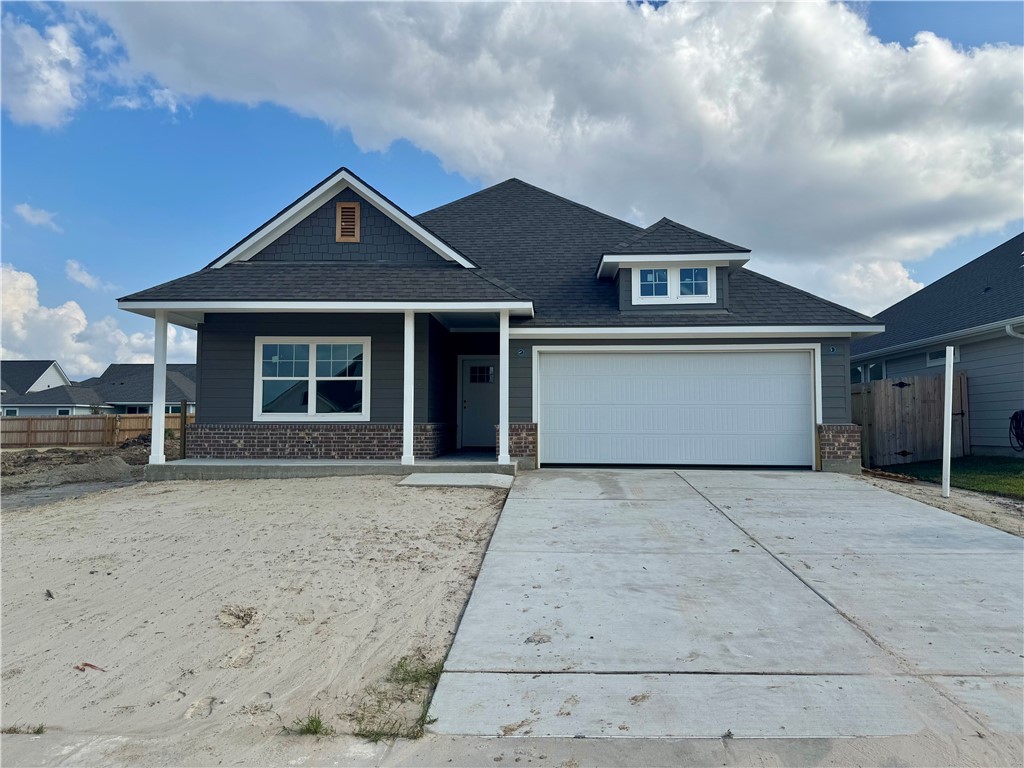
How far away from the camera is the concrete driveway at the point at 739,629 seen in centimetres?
331

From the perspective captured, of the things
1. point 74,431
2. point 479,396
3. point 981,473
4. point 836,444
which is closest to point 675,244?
point 836,444

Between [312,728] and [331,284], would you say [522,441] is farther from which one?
[312,728]

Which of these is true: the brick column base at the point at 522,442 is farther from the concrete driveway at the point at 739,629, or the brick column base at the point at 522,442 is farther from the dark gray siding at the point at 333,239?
the dark gray siding at the point at 333,239

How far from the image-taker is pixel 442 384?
13477 millimetres

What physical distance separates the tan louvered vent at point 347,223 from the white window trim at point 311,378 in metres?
2.04

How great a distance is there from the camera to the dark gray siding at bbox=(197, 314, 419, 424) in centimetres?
1226

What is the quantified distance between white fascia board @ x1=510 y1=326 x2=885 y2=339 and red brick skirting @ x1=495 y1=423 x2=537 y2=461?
1737 millimetres

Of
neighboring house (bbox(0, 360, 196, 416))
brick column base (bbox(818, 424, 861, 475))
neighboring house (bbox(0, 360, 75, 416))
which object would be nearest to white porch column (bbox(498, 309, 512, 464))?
brick column base (bbox(818, 424, 861, 475))

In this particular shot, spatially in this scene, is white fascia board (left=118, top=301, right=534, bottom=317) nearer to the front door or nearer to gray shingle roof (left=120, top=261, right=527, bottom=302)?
gray shingle roof (left=120, top=261, right=527, bottom=302)

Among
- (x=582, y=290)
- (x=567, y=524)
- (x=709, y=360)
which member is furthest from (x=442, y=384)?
(x=567, y=524)

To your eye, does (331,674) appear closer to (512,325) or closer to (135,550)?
(135,550)

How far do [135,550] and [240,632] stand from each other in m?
2.82

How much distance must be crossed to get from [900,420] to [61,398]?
4837 cm

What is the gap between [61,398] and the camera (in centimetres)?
4275
